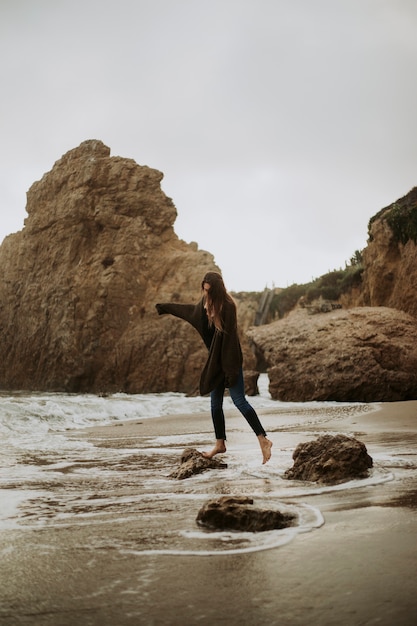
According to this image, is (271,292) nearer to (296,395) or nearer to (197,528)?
(296,395)

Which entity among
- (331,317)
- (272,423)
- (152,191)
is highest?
(152,191)

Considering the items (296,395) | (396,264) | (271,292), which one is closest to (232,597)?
(296,395)

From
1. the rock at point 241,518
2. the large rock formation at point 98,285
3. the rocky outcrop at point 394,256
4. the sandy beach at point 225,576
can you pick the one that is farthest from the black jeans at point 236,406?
the large rock formation at point 98,285

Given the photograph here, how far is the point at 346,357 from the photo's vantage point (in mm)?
12289

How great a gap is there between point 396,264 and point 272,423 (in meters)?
10.0

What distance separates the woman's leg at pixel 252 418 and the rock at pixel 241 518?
181 cm

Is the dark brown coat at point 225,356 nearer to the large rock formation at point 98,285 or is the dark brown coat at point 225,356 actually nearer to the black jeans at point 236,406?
the black jeans at point 236,406

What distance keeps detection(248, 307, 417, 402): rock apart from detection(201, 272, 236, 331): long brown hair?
7.67m

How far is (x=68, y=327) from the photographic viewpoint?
17656mm

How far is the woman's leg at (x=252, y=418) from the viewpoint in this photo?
4266mm

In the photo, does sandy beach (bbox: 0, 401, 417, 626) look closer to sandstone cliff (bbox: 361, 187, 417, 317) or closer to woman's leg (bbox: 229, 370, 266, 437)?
woman's leg (bbox: 229, 370, 266, 437)

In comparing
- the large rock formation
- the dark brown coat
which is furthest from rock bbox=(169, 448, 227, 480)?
the large rock formation

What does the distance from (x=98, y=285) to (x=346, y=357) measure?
8.44 m

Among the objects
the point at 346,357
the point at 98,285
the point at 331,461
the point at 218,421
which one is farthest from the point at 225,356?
the point at 98,285
